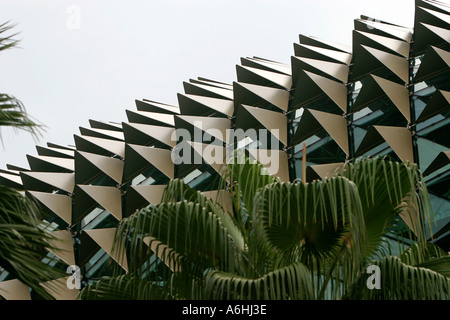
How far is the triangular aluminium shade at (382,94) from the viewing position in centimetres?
2066

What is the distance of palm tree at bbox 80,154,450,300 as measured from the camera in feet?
25.0

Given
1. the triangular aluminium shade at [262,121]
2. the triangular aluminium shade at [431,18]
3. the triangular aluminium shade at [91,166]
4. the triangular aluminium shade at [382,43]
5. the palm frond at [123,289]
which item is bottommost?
the palm frond at [123,289]

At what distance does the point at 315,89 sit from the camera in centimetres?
2325

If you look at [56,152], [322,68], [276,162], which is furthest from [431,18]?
[56,152]

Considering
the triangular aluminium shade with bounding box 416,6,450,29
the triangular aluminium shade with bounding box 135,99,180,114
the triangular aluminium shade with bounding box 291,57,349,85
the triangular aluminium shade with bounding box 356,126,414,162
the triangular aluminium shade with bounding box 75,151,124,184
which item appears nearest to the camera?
the triangular aluminium shade with bounding box 356,126,414,162

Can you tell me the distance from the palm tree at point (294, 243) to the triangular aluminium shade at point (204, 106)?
55.6ft

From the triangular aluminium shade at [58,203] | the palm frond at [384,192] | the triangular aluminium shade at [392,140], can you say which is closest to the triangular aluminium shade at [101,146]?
the triangular aluminium shade at [58,203]

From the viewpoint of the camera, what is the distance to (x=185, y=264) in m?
8.59

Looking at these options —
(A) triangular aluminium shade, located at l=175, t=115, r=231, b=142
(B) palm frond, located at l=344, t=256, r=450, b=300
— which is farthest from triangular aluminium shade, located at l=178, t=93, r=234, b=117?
(B) palm frond, located at l=344, t=256, r=450, b=300

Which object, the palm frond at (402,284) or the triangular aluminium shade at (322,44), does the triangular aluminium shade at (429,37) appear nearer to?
the triangular aluminium shade at (322,44)

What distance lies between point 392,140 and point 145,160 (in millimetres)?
8896

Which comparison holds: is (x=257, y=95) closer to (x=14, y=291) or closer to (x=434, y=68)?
(x=434, y=68)

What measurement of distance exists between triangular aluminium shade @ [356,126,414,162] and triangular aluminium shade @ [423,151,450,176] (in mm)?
716

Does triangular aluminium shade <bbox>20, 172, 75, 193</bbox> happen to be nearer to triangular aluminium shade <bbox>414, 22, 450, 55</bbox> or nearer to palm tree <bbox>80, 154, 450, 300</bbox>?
triangular aluminium shade <bbox>414, 22, 450, 55</bbox>
